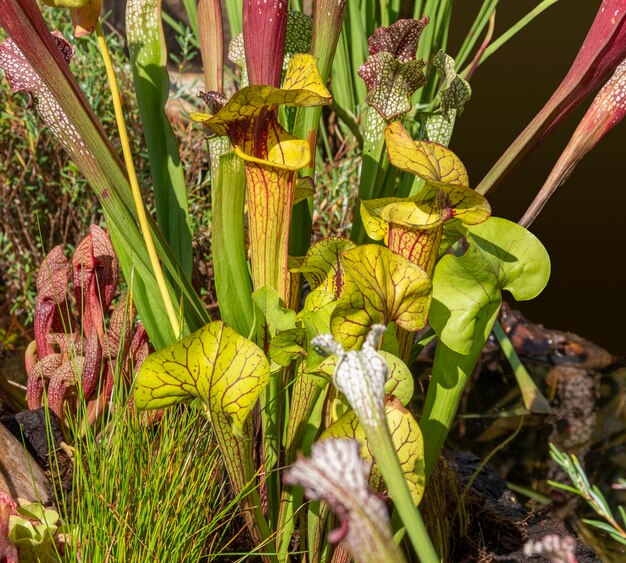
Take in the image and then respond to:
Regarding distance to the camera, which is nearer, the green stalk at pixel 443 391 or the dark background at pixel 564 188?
the green stalk at pixel 443 391

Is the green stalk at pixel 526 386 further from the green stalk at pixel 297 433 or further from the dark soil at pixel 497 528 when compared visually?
the green stalk at pixel 297 433

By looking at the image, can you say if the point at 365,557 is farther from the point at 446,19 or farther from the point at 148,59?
the point at 446,19

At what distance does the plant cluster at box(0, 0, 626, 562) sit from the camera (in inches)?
25.2

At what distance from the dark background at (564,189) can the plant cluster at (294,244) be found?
2077 millimetres

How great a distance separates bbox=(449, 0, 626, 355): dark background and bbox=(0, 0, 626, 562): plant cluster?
2.08 m

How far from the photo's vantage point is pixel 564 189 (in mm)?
2895

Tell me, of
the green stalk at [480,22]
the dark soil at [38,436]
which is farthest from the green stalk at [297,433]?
the green stalk at [480,22]

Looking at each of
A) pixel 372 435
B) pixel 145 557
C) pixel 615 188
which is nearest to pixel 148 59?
pixel 145 557

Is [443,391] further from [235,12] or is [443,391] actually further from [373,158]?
[235,12]

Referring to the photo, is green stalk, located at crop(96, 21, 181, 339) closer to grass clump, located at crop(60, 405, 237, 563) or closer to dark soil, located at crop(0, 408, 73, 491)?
grass clump, located at crop(60, 405, 237, 563)

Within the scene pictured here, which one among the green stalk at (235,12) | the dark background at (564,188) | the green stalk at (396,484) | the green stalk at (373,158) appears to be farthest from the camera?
the dark background at (564,188)

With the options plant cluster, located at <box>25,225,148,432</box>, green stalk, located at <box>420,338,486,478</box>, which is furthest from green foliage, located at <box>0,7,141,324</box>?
green stalk, located at <box>420,338,486,478</box>

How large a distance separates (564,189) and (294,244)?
7.34 feet

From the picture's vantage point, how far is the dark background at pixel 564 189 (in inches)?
108
